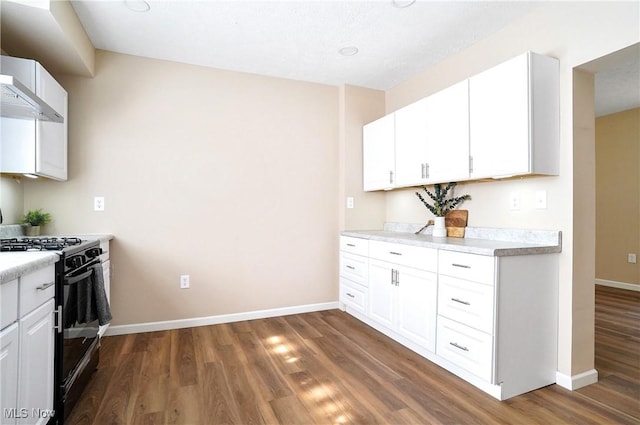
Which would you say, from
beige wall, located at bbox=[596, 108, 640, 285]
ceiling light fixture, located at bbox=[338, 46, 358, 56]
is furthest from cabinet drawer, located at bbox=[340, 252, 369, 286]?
beige wall, located at bbox=[596, 108, 640, 285]

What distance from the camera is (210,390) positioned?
2.07 meters

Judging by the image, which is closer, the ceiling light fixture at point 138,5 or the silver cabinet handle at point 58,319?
the silver cabinet handle at point 58,319

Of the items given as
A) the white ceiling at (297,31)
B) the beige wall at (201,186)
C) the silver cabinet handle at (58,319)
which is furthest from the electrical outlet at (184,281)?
the white ceiling at (297,31)

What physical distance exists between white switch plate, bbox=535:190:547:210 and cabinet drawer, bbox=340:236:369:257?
1409 mm

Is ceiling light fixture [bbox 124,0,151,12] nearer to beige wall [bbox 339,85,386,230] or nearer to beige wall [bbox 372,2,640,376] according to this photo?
beige wall [bbox 339,85,386,230]

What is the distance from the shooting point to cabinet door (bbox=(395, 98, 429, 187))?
2910 mm

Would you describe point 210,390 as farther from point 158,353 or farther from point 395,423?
point 395,423

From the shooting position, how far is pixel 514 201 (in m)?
2.49

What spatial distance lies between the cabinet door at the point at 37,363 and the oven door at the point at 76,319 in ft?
0.37

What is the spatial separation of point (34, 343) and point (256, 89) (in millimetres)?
2789

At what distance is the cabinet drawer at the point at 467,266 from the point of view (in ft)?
6.52

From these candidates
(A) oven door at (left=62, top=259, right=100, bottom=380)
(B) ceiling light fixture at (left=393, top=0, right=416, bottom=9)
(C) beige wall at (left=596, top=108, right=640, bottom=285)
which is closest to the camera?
(A) oven door at (left=62, top=259, right=100, bottom=380)

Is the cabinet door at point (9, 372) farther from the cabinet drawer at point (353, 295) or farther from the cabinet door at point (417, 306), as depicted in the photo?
the cabinet drawer at point (353, 295)

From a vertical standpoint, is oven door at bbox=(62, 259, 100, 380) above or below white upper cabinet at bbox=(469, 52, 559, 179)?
below
